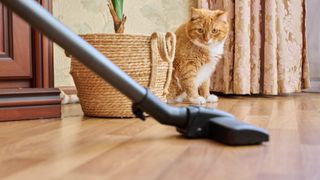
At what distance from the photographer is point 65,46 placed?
693mm

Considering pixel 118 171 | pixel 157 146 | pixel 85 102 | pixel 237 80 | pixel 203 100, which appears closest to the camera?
pixel 118 171

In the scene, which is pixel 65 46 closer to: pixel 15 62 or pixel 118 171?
pixel 118 171

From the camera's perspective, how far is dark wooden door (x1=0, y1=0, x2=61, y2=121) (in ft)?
3.99

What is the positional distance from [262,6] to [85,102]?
→ 4.07 feet

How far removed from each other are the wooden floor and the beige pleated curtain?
0.97 meters

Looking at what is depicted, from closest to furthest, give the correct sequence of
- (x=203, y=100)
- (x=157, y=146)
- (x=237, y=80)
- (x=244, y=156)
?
(x=244, y=156) → (x=157, y=146) → (x=203, y=100) → (x=237, y=80)

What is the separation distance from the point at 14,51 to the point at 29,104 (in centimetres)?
17

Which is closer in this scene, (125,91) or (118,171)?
(118,171)

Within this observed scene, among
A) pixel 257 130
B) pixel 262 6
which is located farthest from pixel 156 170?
pixel 262 6

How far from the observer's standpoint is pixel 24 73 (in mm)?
1269

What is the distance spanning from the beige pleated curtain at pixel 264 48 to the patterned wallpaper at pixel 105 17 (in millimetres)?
164

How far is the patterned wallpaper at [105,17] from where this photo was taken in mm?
1995

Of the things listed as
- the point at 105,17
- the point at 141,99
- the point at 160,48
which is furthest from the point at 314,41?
the point at 141,99

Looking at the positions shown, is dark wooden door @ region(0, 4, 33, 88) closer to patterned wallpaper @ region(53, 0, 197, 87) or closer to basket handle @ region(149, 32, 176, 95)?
basket handle @ region(149, 32, 176, 95)
